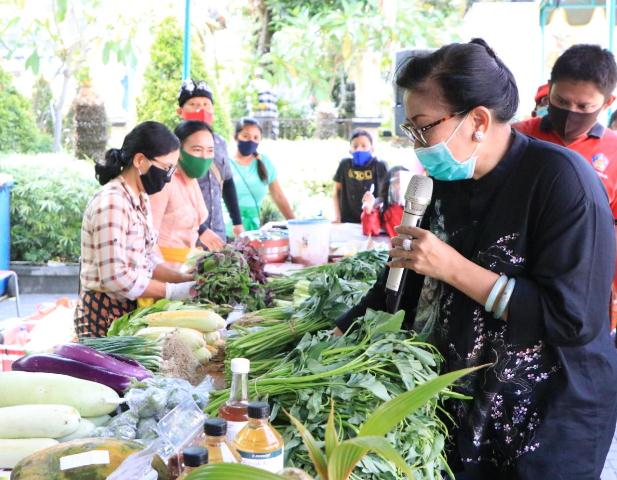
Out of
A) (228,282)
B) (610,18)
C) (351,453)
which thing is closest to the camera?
(351,453)

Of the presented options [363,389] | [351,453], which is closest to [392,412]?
[351,453]

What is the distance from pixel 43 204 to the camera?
30.2ft

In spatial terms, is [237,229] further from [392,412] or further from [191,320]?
[392,412]

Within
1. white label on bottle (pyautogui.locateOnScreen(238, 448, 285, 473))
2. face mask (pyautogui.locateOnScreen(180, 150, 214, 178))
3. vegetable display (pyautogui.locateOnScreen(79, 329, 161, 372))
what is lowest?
vegetable display (pyautogui.locateOnScreen(79, 329, 161, 372))

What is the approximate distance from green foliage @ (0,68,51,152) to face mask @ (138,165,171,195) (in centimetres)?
1002

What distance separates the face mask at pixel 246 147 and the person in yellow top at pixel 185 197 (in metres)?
1.61

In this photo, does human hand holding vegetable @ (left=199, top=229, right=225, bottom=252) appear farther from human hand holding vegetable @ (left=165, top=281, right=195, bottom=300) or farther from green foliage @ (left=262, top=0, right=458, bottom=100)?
green foliage @ (left=262, top=0, right=458, bottom=100)

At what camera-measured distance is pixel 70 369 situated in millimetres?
2273

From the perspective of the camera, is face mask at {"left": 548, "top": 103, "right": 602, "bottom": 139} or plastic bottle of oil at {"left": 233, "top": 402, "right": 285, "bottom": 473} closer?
plastic bottle of oil at {"left": 233, "top": 402, "right": 285, "bottom": 473}

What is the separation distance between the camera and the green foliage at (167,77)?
466 inches

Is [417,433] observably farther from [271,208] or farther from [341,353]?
[271,208]

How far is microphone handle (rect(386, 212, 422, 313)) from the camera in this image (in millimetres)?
1981

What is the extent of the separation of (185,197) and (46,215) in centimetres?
533

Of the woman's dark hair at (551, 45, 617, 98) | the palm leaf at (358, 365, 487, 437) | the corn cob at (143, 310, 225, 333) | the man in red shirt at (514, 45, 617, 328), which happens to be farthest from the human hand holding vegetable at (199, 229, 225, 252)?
the palm leaf at (358, 365, 487, 437)
